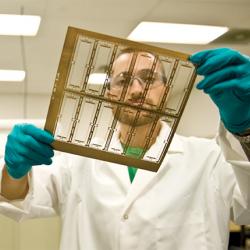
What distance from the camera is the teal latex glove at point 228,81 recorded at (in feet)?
3.41

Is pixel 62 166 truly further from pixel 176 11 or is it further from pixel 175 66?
pixel 176 11

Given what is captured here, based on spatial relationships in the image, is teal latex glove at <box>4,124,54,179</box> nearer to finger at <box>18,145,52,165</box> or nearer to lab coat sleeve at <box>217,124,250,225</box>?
finger at <box>18,145,52,165</box>

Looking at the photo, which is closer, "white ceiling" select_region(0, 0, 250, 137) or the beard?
the beard

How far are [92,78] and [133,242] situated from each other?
51 cm

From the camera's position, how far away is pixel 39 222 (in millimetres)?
3227

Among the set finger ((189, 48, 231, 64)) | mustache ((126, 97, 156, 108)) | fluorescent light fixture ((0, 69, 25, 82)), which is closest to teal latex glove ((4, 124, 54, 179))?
mustache ((126, 97, 156, 108))

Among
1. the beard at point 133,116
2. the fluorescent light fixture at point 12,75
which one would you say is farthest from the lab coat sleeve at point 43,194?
the fluorescent light fixture at point 12,75

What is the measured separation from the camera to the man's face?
42.4 inches

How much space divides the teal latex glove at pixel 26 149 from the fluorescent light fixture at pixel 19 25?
2175 millimetres

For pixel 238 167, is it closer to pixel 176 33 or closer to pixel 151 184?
pixel 151 184

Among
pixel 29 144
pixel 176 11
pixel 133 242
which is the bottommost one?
pixel 133 242

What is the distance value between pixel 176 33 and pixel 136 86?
2620 mm

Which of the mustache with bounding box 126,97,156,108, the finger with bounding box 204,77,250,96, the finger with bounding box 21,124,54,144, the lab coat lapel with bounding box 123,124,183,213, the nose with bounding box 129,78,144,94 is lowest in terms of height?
the lab coat lapel with bounding box 123,124,183,213

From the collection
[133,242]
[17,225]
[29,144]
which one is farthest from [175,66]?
[17,225]
